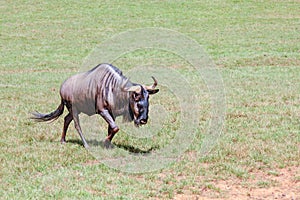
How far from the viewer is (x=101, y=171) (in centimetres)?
830

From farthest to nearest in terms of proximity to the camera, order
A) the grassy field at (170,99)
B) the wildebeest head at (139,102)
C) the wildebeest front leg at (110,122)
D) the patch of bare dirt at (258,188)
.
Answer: the wildebeest front leg at (110,122), the wildebeest head at (139,102), the grassy field at (170,99), the patch of bare dirt at (258,188)

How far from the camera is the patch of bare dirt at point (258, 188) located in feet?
24.1

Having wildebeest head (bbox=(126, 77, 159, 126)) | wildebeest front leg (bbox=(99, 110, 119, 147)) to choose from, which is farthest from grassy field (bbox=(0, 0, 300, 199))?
wildebeest head (bbox=(126, 77, 159, 126))

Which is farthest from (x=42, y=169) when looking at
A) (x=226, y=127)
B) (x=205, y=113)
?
(x=205, y=113)

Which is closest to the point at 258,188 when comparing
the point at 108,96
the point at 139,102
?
the point at 139,102

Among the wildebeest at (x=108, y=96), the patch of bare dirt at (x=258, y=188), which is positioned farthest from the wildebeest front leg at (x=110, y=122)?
the patch of bare dirt at (x=258, y=188)

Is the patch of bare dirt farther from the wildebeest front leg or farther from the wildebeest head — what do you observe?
the wildebeest front leg

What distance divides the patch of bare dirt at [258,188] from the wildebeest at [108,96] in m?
1.60

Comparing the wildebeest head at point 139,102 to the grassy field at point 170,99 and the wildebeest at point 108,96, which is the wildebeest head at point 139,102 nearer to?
the wildebeest at point 108,96

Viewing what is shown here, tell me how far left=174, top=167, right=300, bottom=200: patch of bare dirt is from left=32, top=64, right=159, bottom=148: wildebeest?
160cm

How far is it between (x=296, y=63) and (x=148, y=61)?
18.7ft

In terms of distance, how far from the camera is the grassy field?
25.5ft

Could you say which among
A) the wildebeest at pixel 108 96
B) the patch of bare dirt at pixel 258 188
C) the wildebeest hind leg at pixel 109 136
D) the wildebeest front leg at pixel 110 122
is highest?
the wildebeest at pixel 108 96

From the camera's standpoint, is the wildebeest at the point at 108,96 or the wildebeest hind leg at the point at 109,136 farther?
the wildebeest hind leg at the point at 109,136
